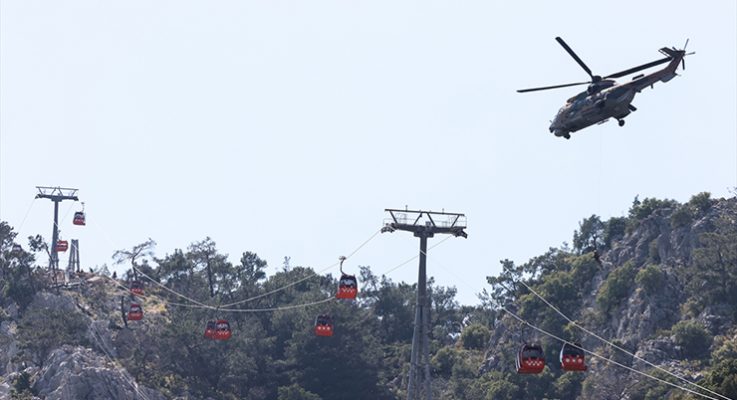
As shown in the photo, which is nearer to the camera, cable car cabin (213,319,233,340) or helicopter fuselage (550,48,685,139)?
helicopter fuselage (550,48,685,139)

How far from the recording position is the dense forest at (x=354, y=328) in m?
124

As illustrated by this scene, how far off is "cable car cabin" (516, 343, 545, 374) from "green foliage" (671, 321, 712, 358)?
5187 cm

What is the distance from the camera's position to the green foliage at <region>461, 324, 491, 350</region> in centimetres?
14938

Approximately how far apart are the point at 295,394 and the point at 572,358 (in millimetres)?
59851

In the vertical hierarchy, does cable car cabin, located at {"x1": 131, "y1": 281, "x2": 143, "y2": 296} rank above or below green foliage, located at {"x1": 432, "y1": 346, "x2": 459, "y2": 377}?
above

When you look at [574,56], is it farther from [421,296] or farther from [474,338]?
[474,338]

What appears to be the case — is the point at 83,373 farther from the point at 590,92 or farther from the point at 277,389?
the point at 590,92

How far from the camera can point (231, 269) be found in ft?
515

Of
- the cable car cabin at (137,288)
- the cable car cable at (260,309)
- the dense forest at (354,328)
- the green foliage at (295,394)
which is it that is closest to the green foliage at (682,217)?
the dense forest at (354,328)

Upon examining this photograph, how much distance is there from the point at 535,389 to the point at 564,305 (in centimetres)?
1659

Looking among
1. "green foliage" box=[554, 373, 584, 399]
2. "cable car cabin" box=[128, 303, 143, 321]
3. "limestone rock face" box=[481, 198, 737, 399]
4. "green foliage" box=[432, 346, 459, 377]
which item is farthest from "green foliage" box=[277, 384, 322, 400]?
"green foliage" box=[554, 373, 584, 399]

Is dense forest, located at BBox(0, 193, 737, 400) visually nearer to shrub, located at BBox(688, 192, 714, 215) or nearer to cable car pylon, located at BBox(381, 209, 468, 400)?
shrub, located at BBox(688, 192, 714, 215)

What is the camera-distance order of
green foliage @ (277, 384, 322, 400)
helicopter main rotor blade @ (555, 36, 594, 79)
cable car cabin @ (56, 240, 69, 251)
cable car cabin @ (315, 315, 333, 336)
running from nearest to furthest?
1. helicopter main rotor blade @ (555, 36, 594, 79)
2. cable car cabin @ (315, 315, 333, 336)
3. green foliage @ (277, 384, 322, 400)
4. cable car cabin @ (56, 240, 69, 251)

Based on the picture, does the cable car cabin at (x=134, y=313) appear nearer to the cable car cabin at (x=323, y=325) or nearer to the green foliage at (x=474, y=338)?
the cable car cabin at (x=323, y=325)
